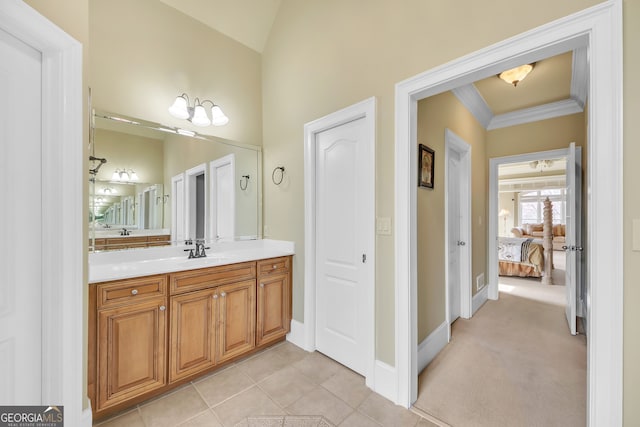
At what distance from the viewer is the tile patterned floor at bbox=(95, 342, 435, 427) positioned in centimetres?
158

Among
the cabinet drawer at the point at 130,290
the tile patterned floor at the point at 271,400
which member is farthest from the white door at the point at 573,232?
the cabinet drawer at the point at 130,290

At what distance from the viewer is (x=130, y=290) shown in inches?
62.9

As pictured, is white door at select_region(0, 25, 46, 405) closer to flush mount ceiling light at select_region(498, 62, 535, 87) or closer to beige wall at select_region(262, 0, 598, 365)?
beige wall at select_region(262, 0, 598, 365)

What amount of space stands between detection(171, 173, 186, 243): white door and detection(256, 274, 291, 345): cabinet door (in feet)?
2.82

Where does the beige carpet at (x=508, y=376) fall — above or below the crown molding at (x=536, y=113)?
below

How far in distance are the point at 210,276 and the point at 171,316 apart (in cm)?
35

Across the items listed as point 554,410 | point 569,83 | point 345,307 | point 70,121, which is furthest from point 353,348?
point 569,83

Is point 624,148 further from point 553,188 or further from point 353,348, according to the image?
point 553,188

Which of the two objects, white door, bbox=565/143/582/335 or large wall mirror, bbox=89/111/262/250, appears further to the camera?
white door, bbox=565/143/582/335

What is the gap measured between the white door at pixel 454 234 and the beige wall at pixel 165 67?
224cm

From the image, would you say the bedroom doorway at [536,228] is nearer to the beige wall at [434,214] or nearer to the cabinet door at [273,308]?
the beige wall at [434,214]

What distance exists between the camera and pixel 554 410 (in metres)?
1.68

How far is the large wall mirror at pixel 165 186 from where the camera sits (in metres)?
1.96

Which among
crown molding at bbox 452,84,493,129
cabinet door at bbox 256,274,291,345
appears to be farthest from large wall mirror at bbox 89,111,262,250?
crown molding at bbox 452,84,493,129
